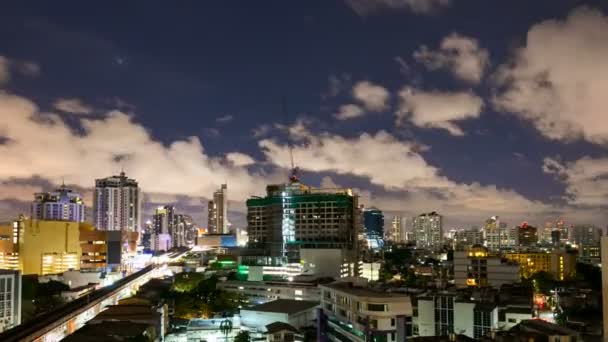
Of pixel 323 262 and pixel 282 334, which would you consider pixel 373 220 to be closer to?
pixel 323 262

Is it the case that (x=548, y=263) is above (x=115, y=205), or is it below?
below

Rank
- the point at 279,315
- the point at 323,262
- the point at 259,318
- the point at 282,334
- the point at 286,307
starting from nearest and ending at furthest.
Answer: the point at 282,334, the point at 279,315, the point at 259,318, the point at 286,307, the point at 323,262

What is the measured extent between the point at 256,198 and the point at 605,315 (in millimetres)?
44128

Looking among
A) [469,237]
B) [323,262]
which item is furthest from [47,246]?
[469,237]

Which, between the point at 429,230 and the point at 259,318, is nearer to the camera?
the point at 259,318

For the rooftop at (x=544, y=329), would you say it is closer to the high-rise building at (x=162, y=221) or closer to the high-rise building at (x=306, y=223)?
the high-rise building at (x=306, y=223)

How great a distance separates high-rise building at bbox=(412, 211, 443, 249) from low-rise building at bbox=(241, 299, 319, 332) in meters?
84.6

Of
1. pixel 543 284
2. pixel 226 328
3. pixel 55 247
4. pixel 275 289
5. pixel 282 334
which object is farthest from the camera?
pixel 55 247

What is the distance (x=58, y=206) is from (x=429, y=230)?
69.7 m

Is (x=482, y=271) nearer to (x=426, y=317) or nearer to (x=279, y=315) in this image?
(x=426, y=317)

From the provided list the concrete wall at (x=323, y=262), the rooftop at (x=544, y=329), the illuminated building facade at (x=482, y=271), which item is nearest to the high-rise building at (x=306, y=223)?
the concrete wall at (x=323, y=262)

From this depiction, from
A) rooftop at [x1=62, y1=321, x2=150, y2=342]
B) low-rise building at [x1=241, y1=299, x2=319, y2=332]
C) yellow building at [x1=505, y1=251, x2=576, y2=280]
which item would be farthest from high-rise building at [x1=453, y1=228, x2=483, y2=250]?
rooftop at [x1=62, y1=321, x2=150, y2=342]

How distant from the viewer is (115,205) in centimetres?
7381

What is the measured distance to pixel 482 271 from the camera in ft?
96.2
